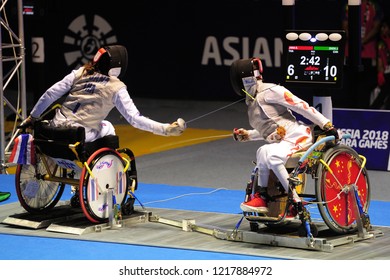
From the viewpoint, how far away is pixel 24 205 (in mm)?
9102

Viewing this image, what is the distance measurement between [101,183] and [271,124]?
1.47 metres

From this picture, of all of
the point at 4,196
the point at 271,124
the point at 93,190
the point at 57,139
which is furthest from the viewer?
the point at 4,196

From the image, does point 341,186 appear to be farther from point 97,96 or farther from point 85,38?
point 85,38

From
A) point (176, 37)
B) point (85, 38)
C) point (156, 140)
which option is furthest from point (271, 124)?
point (85, 38)

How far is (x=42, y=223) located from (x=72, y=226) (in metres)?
0.27

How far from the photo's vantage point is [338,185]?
807 centimetres

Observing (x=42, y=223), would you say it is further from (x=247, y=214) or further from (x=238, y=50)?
(x=238, y=50)

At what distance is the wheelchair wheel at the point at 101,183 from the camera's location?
8461mm

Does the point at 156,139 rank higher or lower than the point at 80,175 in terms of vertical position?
lower

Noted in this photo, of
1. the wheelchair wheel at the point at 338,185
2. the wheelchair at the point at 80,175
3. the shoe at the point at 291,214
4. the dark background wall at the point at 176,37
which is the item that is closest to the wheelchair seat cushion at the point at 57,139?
the wheelchair at the point at 80,175

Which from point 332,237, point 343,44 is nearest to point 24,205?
point 332,237

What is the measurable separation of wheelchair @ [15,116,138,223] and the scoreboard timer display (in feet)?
8.49

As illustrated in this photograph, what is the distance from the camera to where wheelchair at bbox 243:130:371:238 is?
791cm

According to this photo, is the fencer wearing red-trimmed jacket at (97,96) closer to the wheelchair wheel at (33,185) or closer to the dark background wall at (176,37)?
the wheelchair wheel at (33,185)
